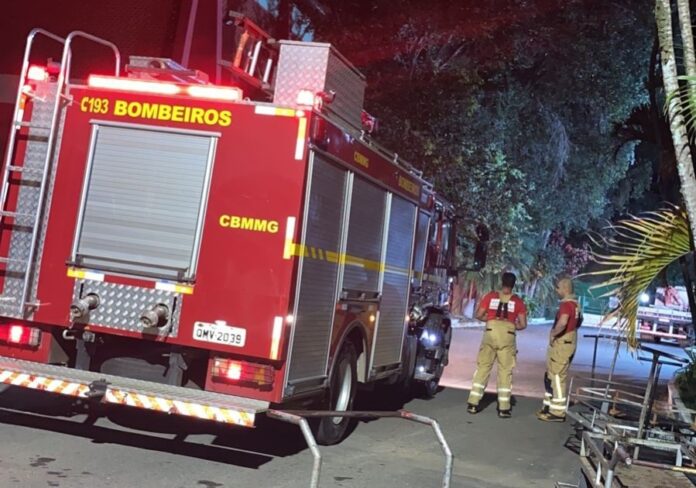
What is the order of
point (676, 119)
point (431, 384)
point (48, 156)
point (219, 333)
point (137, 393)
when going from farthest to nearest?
point (431, 384) < point (48, 156) < point (219, 333) < point (137, 393) < point (676, 119)

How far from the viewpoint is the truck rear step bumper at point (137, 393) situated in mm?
5281

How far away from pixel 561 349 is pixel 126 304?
589 centimetres

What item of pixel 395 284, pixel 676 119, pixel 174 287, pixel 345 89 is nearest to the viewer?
pixel 676 119

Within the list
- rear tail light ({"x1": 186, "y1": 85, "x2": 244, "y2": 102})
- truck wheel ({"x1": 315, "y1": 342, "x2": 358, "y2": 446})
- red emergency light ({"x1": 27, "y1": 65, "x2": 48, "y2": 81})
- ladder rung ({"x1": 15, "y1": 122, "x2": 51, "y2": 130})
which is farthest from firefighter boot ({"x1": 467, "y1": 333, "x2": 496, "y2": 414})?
red emergency light ({"x1": 27, "y1": 65, "x2": 48, "y2": 81})

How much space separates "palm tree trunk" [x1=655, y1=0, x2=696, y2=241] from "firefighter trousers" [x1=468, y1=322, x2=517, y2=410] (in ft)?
15.6

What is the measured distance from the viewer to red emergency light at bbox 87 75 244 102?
589 cm

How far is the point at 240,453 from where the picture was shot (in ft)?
21.4

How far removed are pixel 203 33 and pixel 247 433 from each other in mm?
7730

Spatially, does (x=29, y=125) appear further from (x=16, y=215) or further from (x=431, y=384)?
(x=431, y=384)

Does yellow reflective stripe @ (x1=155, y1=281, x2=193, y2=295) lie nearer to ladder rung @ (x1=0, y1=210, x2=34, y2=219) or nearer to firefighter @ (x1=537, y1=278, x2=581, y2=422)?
ladder rung @ (x1=0, y1=210, x2=34, y2=219)

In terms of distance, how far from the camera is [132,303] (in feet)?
19.0

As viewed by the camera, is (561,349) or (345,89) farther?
(561,349)

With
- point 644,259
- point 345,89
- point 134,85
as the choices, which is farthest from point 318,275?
point 644,259

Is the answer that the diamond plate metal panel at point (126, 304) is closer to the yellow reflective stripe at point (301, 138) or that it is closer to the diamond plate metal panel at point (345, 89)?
the yellow reflective stripe at point (301, 138)
